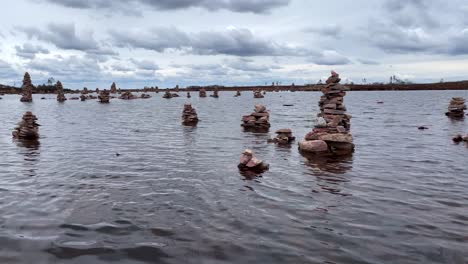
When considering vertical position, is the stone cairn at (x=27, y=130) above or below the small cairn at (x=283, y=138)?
above

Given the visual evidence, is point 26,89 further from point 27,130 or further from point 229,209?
point 229,209

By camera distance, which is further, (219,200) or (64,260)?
(219,200)

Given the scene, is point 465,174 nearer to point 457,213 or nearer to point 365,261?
point 457,213

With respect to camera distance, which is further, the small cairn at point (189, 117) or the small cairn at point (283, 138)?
the small cairn at point (189, 117)

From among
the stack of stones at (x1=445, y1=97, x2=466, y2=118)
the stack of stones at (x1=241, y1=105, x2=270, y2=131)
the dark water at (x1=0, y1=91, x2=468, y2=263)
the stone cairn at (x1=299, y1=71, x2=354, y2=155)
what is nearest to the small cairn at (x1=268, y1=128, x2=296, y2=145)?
the stone cairn at (x1=299, y1=71, x2=354, y2=155)

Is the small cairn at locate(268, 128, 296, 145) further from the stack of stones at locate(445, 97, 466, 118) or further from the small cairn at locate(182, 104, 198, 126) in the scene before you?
the stack of stones at locate(445, 97, 466, 118)

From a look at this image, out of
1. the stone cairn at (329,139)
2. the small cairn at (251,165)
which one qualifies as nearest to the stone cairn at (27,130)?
the small cairn at (251,165)

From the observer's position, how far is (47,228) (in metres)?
11.6

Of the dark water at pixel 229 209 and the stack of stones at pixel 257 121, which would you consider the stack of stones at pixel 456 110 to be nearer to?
the stack of stones at pixel 257 121

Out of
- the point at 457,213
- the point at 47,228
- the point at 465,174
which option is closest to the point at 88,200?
the point at 47,228

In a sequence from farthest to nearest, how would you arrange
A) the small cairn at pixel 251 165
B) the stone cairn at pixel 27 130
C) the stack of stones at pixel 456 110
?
1. the stack of stones at pixel 456 110
2. the stone cairn at pixel 27 130
3. the small cairn at pixel 251 165

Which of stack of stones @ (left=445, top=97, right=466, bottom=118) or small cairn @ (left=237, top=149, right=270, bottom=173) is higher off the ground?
stack of stones @ (left=445, top=97, right=466, bottom=118)

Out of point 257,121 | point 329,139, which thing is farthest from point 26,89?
point 329,139

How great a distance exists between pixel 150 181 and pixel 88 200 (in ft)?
12.2
